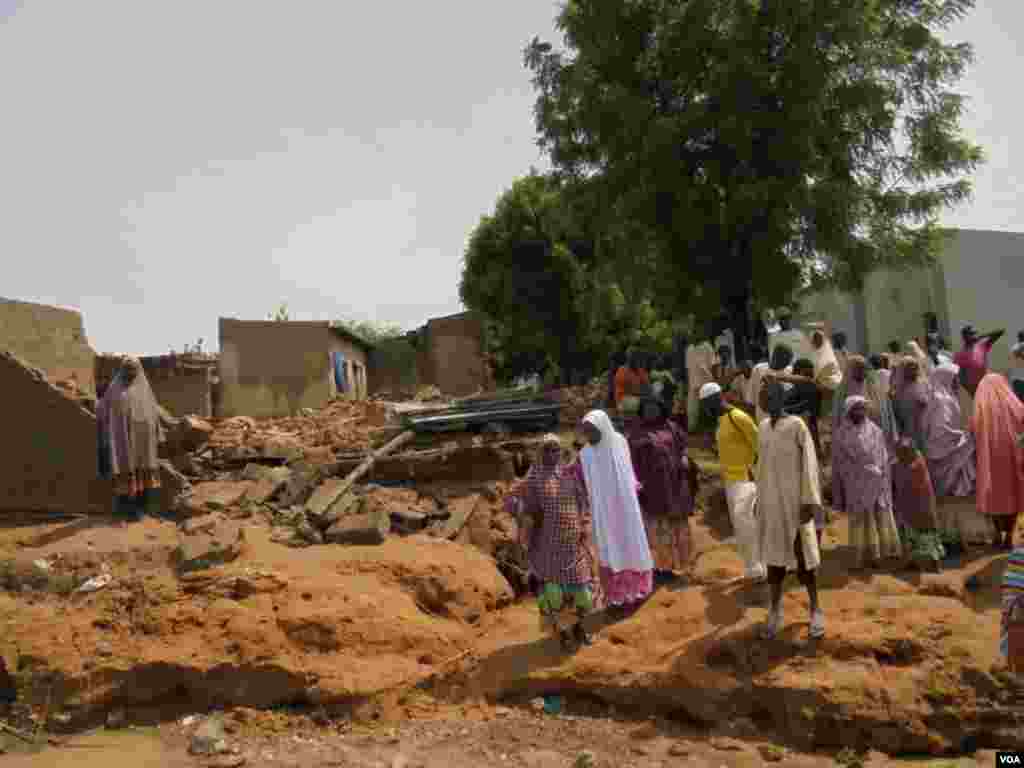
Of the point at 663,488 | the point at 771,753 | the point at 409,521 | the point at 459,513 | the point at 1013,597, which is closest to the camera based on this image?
the point at 1013,597

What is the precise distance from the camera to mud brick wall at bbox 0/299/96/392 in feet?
37.0

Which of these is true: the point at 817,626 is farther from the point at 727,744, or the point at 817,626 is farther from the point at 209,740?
the point at 209,740

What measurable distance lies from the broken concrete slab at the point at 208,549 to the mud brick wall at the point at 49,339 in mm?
4843

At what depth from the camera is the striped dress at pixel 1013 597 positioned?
2965 millimetres

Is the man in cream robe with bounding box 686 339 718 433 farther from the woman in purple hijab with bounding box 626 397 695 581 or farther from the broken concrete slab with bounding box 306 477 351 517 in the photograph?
the broken concrete slab with bounding box 306 477 351 517

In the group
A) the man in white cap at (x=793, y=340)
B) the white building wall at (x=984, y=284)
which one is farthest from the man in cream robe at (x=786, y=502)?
the white building wall at (x=984, y=284)

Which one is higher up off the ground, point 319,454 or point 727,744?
point 319,454

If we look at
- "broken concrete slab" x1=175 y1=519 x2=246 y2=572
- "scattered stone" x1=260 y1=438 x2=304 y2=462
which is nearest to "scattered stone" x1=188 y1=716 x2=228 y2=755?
"broken concrete slab" x1=175 y1=519 x2=246 y2=572

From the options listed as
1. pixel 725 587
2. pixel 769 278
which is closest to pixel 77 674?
pixel 725 587

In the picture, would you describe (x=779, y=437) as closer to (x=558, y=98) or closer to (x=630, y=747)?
(x=630, y=747)

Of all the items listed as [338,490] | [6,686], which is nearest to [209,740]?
[6,686]

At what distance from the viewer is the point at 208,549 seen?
286 inches

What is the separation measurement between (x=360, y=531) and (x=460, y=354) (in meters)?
14.6

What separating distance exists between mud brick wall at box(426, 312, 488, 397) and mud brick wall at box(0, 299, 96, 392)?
10.9 metres
